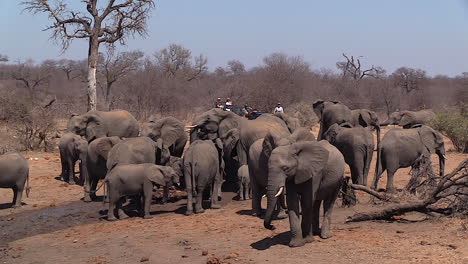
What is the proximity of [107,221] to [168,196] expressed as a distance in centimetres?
229

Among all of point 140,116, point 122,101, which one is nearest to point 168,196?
point 140,116

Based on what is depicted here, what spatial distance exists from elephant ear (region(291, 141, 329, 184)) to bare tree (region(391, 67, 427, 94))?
1855 inches

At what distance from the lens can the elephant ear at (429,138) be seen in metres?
13.9

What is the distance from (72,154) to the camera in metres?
15.5

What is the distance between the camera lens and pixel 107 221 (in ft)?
37.0

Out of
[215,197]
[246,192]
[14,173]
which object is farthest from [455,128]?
[14,173]

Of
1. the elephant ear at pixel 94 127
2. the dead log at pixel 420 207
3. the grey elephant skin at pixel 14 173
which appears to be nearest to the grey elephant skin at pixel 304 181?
the dead log at pixel 420 207

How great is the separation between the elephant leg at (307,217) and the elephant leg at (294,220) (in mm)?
161

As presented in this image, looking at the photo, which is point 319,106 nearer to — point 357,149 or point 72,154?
point 357,149

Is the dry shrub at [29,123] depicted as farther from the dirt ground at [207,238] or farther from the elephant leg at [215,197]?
the elephant leg at [215,197]

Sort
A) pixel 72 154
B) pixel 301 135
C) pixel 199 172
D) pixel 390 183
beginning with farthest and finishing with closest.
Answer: pixel 72 154 < pixel 390 183 < pixel 199 172 < pixel 301 135

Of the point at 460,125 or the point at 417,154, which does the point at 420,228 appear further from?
the point at 460,125

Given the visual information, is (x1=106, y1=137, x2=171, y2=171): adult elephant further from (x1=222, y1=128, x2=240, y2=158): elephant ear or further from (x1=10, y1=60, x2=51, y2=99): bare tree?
(x1=10, y1=60, x2=51, y2=99): bare tree

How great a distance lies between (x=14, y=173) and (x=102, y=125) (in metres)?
5.12
